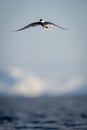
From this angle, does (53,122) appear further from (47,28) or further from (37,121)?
(47,28)

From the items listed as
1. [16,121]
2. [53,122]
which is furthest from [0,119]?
[53,122]

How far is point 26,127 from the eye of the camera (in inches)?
651

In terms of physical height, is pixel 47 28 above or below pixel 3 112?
below

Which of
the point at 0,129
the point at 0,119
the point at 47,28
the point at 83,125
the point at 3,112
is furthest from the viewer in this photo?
the point at 3,112

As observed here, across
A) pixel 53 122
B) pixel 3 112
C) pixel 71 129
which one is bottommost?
pixel 71 129

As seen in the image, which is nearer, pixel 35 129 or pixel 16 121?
pixel 35 129

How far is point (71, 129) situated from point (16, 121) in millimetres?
2636

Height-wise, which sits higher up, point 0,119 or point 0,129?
point 0,119

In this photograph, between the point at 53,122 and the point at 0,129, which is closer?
the point at 0,129

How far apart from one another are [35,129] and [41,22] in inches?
188

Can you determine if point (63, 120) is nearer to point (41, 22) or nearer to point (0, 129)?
point (0, 129)

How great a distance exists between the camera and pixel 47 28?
12.1m

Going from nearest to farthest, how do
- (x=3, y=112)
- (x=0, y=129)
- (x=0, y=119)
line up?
(x=0, y=129) < (x=0, y=119) < (x=3, y=112)

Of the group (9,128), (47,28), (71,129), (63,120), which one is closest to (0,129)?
(9,128)
